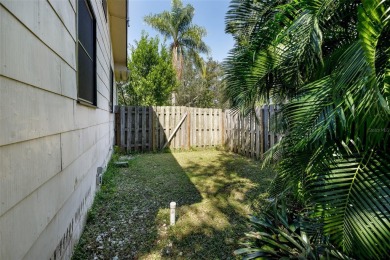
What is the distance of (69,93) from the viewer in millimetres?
1828

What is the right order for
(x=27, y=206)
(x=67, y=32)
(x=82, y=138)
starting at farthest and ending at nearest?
(x=82, y=138) → (x=67, y=32) → (x=27, y=206)

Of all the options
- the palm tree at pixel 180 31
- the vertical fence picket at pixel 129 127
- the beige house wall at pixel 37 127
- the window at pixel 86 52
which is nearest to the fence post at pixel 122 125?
the vertical fence picket at pixel 129 127

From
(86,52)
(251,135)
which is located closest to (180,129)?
(251,135)

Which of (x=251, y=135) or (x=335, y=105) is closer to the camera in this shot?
(x=335, y=105)

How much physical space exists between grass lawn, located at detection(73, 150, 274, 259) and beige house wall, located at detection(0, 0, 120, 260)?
61 centimetres

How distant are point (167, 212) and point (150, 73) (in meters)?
10.9

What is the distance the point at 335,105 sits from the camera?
1.29 m

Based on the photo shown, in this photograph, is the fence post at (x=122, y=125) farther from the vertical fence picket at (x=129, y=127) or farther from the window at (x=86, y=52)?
the window at (x=86, y=52)

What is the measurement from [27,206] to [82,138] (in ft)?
4.58

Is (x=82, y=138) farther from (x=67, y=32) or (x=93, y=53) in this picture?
(x=93, y=53)

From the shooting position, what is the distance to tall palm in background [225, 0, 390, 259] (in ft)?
3.72

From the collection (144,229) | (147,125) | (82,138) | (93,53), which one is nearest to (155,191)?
(144,229)

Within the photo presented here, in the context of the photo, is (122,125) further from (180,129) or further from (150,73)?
(150,73)

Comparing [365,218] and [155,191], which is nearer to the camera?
[365,218]
